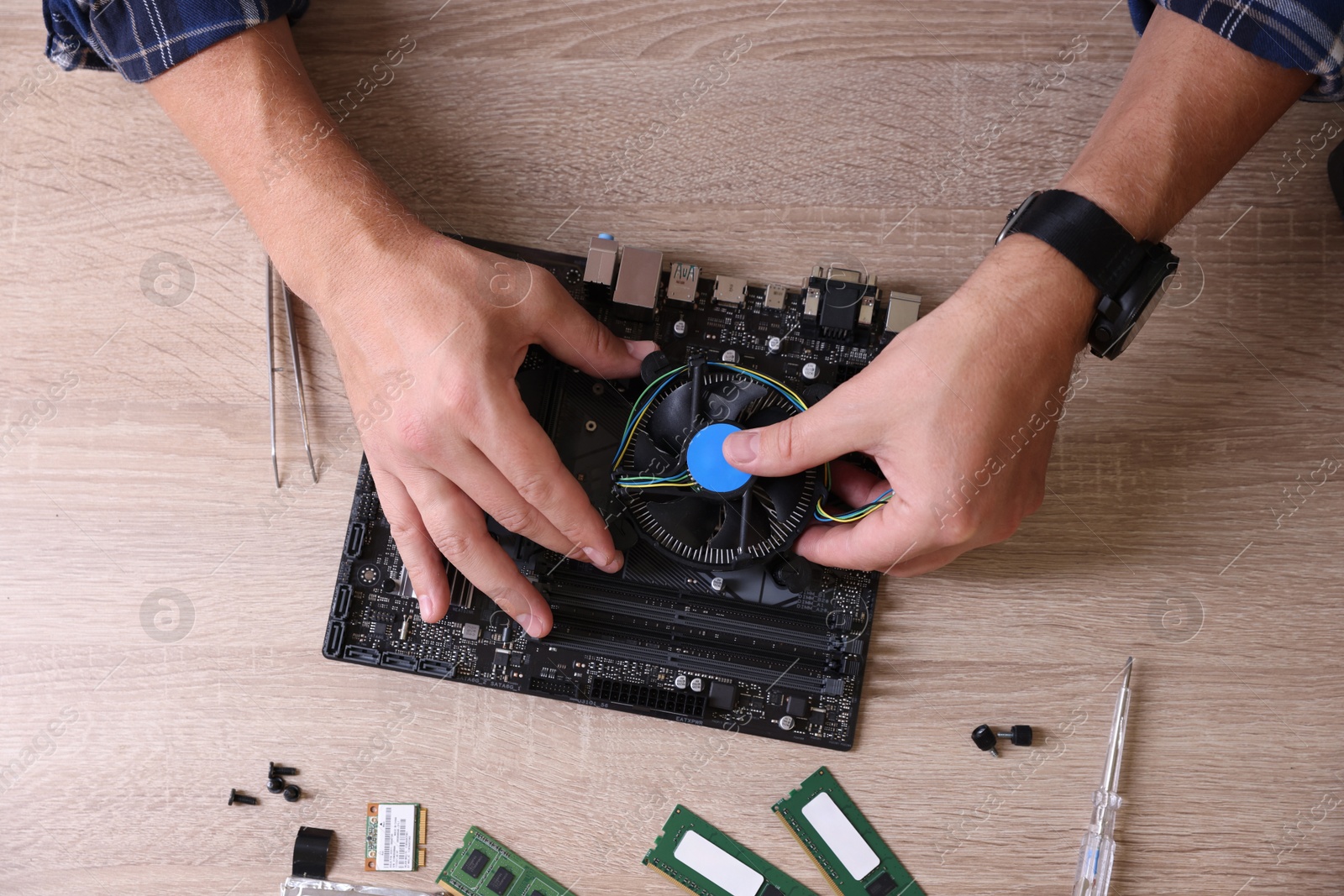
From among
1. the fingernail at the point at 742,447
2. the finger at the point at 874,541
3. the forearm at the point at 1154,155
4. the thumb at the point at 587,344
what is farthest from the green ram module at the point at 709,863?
the forearm at the point at 1154,155

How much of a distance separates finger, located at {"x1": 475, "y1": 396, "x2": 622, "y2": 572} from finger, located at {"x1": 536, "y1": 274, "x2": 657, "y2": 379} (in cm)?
24

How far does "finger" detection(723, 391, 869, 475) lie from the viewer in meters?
2.30

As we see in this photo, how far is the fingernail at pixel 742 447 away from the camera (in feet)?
7.81

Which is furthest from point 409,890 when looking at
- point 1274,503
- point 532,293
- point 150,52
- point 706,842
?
point 1274,503

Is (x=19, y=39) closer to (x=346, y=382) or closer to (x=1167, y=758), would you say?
(x=346, y=382)

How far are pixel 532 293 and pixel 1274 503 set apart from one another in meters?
2.41

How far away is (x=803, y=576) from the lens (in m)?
2.67

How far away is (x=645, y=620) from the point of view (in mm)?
2828

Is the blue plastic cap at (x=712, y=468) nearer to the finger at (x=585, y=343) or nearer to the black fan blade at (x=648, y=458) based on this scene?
the black fan blade at (x=648, y=458)

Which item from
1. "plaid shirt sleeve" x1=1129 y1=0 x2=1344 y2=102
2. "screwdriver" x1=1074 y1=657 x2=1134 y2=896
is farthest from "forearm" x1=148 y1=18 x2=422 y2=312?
"screwdriver" x1=1074 y1=657 x2=1134 y2=896

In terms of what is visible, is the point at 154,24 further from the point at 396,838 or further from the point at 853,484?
the point at 396,838

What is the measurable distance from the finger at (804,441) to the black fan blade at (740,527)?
178 millimetres

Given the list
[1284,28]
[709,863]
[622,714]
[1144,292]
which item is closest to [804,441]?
[1144,292]

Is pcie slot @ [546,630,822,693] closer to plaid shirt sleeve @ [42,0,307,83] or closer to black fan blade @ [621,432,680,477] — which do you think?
black fan blade @ [621,432,680,477]
